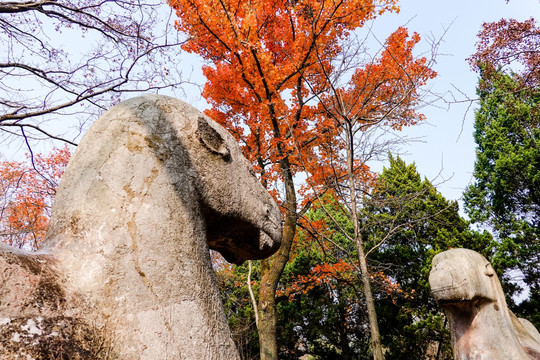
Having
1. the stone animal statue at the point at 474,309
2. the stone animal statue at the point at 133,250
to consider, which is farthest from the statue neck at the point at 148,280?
the stone animal statue at the point at 474,309

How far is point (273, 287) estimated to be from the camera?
8.15 m

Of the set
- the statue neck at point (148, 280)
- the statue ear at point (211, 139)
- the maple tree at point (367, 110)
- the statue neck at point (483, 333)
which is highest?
the maple tree at point (367, 110)

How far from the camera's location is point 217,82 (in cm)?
1076

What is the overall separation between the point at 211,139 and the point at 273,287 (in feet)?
23.3

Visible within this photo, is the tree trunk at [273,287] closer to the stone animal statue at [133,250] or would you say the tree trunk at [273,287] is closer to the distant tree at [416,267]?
the distant tree at [416,267]

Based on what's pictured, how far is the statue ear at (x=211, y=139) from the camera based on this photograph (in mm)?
1530

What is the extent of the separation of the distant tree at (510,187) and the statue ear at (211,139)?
12798 mm

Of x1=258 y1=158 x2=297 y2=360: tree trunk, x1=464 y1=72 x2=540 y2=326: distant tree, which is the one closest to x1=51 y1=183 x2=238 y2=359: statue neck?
x1=258 y1=158 x2=297 y2=360: tree trunk

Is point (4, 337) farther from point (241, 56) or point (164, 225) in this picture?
point (241, 56)

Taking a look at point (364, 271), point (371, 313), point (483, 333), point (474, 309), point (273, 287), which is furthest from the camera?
point (273, 287)

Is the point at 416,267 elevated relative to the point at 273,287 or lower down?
elevated

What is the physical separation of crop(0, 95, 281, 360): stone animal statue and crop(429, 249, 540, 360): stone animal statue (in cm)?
333

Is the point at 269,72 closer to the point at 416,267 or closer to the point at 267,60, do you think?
the point at 267,60

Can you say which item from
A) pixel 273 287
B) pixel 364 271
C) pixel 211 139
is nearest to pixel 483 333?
pixel 364 271
